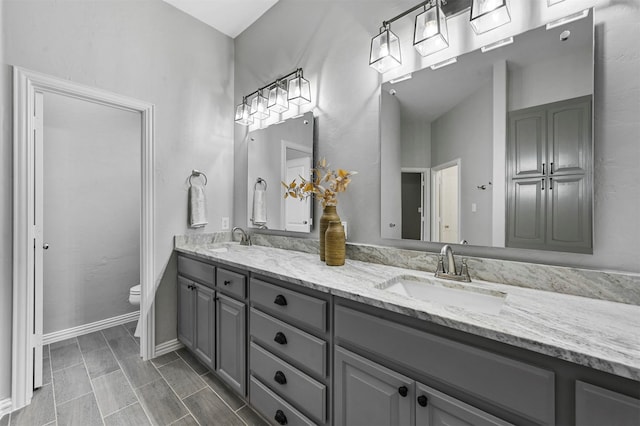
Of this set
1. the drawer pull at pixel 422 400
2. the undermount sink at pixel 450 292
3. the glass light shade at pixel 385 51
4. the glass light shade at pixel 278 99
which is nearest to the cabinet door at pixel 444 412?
the drawer pull at pixel 422 400

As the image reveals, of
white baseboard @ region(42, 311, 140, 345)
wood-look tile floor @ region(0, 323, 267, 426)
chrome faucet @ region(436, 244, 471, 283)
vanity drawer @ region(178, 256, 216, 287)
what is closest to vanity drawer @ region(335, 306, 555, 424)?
chrome faucet @ region(436, 244, 471, 283)

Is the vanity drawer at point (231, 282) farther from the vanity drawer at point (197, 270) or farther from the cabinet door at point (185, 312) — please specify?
the cabinet door at point (185, 312)

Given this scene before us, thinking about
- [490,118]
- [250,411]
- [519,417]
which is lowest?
[250,411]

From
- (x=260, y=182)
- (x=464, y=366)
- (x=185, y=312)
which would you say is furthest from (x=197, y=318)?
(x=464, y=366)

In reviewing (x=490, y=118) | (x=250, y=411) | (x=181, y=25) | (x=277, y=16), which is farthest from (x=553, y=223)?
(x=181, y=25)

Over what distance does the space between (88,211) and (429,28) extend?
10.8 ft

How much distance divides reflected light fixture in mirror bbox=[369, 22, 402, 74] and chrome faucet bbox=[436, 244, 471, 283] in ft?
3.48

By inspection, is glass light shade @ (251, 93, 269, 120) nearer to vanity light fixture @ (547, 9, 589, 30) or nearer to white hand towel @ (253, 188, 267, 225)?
white hand towel @ (253, 188, 267, 225)

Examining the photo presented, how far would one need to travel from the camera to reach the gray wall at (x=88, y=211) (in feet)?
8.38

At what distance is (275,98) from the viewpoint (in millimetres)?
2217

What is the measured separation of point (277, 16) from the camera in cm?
233

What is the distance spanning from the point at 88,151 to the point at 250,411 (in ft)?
9.28

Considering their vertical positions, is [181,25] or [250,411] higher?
[181,25]

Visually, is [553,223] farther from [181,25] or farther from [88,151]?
[88,151]
